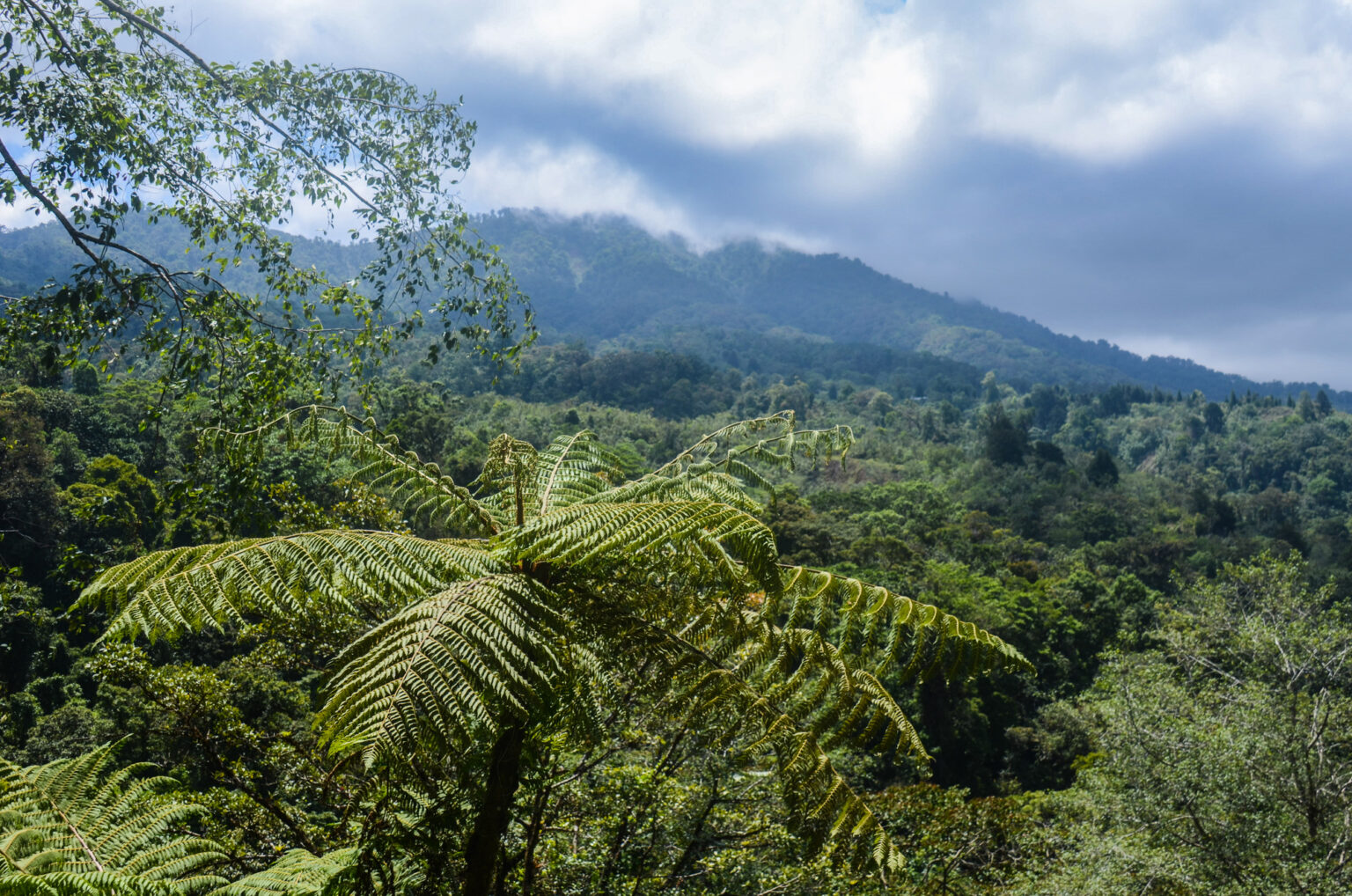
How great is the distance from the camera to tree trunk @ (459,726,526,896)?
2.31 m

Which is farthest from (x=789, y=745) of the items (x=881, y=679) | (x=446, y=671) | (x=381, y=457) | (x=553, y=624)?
(x=381, y=457)

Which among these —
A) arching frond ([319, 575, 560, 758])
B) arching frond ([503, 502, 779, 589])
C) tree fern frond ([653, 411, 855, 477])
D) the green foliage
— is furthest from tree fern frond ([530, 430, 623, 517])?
the green foliage

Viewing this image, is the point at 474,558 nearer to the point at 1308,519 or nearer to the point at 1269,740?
the point at 1269,740

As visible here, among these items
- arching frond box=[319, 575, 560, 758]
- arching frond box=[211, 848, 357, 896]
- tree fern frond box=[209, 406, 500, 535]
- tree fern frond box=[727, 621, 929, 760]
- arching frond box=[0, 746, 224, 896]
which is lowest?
arching frond box=[211, 848, 357, 896]

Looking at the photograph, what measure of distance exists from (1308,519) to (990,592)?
51.7 metres

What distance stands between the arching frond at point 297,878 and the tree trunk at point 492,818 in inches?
16.8

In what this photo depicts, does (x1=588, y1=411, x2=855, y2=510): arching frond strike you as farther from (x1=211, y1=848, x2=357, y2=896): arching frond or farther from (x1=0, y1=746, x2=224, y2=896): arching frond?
(x1=0, y1=746, x2=224, y2=896): arching frond

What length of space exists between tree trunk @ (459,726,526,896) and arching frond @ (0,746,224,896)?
0.75m

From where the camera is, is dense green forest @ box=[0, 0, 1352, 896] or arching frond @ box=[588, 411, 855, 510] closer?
dense green forest @ box=[0, 0, 1352, 896]

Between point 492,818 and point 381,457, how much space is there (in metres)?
1.64

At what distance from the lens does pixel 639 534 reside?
2.14m

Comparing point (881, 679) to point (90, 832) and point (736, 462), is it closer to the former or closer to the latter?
point (736, 462)

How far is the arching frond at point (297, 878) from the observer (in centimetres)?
225

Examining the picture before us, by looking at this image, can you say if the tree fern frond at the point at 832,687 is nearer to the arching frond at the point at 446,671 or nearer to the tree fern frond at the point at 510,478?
the arching frond at the point at 446,671
